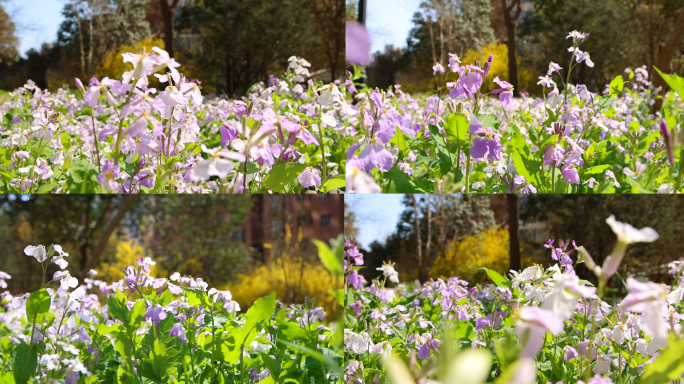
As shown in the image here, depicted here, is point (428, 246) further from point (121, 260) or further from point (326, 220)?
point (121, 260)

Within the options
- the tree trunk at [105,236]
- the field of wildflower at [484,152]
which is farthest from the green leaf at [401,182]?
the tree trunk at [105,236]

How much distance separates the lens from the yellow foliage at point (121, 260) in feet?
12.1

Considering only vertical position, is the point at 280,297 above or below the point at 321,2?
below

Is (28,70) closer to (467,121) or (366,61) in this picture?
(366,61)

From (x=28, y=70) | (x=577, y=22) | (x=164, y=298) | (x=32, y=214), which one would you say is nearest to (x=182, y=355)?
(x=164, y=298)

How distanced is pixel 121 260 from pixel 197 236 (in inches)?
54.4

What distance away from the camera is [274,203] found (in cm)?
172

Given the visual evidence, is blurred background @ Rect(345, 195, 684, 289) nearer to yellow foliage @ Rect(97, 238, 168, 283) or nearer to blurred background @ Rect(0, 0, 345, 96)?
blurred background @ Rect(0, 0, 345, 96)

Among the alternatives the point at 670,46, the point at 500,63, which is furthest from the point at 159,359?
the point at 670,46

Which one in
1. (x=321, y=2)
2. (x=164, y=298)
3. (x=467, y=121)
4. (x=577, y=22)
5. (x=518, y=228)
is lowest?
(x=164, y=298)

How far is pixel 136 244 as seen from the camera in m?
3.70

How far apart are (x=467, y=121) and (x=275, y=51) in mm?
2320

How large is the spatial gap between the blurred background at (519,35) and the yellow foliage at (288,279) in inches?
44.0

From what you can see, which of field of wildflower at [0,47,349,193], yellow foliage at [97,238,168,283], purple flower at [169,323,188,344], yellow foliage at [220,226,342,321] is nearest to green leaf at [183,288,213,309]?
purple flower at [169,323,188,344]
